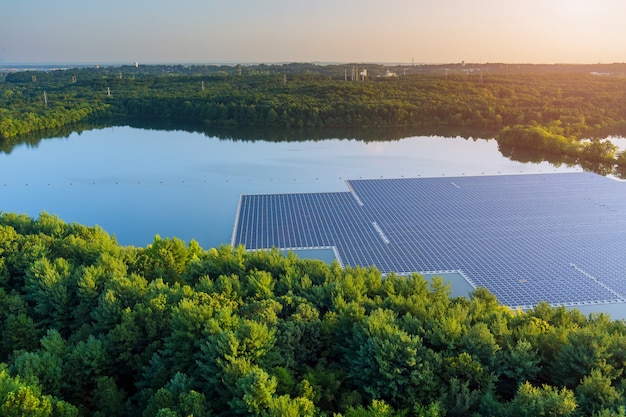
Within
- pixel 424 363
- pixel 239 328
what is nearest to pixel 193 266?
pixel 239 328

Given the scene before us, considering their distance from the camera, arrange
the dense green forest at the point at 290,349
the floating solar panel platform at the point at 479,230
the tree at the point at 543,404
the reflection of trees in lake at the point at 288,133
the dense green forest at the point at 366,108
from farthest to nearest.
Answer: the dense green forest at the point at 366,108 < the reflection of trees in lake at the point at 288,133 < the floating solar panel platform at the point at 479,230 < the dense green forest at the point at 290,349 < the tree at the point at 543,404

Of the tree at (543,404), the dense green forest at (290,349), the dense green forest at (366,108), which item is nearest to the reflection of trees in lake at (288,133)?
the dense green forest at (366,108)

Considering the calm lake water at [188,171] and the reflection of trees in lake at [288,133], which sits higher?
the reflection of trees in lake at [288,133]

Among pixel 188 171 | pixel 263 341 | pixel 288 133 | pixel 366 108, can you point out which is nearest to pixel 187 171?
pixel 188 171

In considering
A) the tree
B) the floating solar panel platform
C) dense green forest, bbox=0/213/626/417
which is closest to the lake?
the floating solar panel platform

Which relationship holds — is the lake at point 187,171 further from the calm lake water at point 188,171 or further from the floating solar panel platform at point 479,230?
the floating solar panel platform at point 479,230

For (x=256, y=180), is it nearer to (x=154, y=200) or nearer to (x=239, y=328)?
(x=154, y=200)
